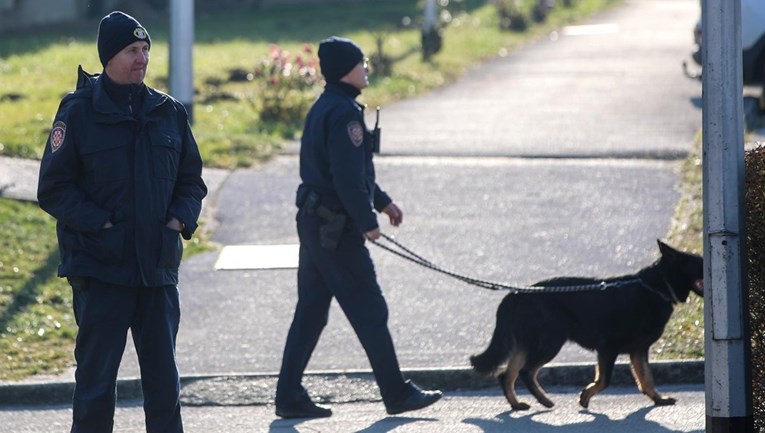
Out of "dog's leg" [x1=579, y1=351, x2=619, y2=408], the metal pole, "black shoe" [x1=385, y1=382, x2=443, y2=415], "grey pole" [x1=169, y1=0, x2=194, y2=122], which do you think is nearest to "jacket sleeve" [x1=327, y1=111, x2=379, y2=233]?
"black shoe" [x1=385, y1=382, x2=443, y2=415]

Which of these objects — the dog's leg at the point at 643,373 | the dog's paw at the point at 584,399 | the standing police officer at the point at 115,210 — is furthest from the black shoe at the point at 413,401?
the standing police officer at the point at 115,210

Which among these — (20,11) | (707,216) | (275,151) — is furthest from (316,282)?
(20,11)

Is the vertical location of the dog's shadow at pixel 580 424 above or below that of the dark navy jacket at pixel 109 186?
below

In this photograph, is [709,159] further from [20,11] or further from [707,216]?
[20,11]

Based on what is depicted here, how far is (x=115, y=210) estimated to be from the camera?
18.1ft

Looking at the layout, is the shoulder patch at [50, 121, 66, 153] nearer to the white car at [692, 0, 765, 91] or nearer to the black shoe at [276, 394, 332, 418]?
the black shoe at [276, 394, 332, 418]

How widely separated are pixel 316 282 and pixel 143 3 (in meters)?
23.1

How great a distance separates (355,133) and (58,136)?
191cm

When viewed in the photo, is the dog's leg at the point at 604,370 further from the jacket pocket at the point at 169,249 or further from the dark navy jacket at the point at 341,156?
the jacket pocket at the point at 169,249

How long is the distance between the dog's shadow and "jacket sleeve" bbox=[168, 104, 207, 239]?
2.08 meters

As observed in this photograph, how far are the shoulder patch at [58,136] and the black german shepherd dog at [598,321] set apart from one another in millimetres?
2729

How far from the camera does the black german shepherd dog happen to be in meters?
7.12

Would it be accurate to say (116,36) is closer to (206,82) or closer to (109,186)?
(109,186)

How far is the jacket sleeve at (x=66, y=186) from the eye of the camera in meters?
5.44
